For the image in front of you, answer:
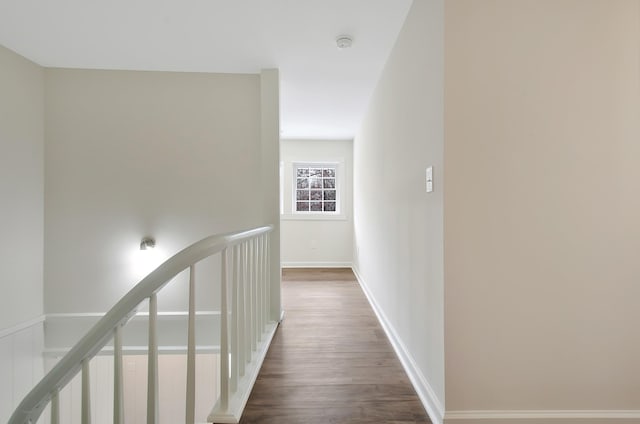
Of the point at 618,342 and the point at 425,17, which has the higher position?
the point at 425,17

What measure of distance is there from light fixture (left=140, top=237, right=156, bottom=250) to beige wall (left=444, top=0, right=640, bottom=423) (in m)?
2.52

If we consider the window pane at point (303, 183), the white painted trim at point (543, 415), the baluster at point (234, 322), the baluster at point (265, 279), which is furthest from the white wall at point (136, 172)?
the window pane at point (303, 183)

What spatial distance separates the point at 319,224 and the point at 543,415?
161 inches

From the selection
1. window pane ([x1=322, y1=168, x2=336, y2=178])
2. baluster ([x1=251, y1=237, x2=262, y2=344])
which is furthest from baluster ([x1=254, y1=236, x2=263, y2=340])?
window pane ([x1=322, y1=168, x2=336, y2=178])

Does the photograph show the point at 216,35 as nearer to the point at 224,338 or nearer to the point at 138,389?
the point at 224,338

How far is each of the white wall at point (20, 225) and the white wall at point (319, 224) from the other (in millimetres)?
3166

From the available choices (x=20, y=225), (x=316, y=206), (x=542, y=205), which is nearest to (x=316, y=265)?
(x=316, y=206)

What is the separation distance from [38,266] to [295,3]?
120 inches

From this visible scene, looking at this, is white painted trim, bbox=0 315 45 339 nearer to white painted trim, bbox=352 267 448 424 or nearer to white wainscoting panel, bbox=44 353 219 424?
white wainscoting panel, bbox=44 353 219 424

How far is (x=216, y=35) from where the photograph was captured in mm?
2174

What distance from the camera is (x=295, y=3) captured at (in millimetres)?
1818

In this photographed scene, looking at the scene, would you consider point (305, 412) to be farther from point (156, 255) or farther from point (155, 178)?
point (155, 178)

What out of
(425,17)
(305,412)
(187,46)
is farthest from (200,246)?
(187,46)

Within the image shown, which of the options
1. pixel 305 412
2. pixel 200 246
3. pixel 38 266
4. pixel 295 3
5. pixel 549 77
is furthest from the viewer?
pixel 38 266
